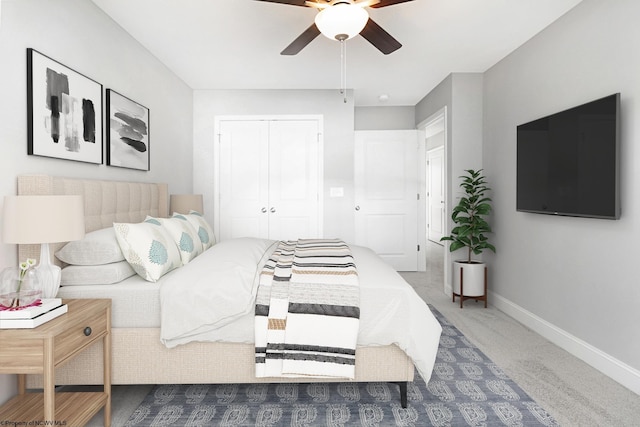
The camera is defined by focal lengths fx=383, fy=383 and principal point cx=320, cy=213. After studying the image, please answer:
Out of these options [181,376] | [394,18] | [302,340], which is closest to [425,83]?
[394,18]

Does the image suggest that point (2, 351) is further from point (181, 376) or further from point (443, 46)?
point (443, 46)

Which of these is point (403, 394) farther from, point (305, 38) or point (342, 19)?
point (305, 38)

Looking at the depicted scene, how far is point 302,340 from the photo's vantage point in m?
1.99

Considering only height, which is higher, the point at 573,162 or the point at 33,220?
the point at 573,162

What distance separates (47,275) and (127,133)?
1675mm

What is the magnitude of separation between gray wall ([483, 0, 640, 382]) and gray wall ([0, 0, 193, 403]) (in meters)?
3.50

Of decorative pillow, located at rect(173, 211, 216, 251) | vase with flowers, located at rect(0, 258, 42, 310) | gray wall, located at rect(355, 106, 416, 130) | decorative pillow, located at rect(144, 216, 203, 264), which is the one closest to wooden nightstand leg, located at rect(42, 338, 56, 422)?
vase with flowers, located at rect(0, 258, 42, 310)

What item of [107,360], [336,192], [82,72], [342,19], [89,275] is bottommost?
[107,360]

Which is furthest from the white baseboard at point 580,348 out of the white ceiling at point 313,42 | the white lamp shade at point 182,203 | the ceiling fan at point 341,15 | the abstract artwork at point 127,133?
the abstract artwork at point 127,133

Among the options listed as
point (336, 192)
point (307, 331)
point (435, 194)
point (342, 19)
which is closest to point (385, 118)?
point (336, 192)

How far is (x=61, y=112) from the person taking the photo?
238cm

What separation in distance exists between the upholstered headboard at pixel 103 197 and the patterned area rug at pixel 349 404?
1.08 m

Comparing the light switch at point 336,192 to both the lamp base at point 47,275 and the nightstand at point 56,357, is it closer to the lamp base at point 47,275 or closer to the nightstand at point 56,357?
the nightstand at point 56,357

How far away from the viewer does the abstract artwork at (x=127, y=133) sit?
2969 millimetres
